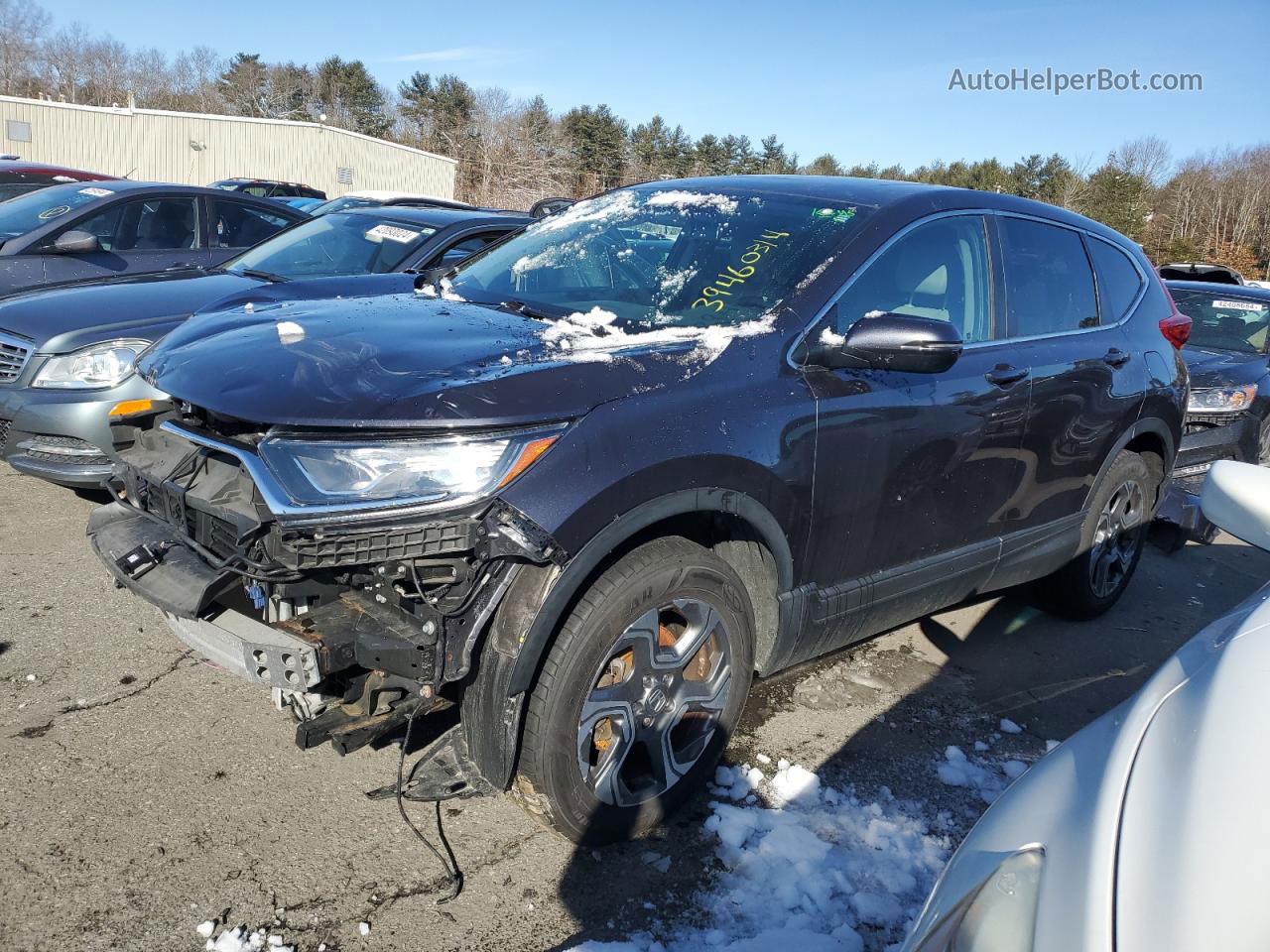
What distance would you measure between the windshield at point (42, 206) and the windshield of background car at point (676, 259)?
182 inches

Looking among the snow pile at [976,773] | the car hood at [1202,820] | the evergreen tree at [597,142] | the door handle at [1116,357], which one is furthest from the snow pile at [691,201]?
the evergreen tree at [597,142]

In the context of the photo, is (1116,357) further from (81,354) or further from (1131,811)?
(81,354)

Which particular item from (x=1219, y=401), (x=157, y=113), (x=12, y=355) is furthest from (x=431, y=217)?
(x=157, y=113)

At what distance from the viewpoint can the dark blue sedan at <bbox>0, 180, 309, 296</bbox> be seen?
639cm

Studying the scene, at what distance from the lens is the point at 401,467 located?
224 cm

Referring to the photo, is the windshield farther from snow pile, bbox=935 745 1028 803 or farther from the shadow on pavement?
snow pile, bbox=935 745 1028 803

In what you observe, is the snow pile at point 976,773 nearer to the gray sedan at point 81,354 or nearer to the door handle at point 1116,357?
the door handle at point 1116,357

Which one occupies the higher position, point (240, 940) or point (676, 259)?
point (676, 259)

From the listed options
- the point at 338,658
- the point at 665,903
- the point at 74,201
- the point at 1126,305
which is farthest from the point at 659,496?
the point at 74,201

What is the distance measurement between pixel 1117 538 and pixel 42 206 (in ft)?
24.7

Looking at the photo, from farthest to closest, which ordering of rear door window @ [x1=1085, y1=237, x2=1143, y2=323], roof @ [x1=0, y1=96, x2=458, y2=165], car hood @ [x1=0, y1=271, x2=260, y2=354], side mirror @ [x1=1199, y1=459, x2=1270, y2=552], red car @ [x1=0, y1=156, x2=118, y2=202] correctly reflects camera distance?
roof @ [x1=0, y1=96, x2=458, y2=165], red car @ [x1=0, y1=156, x2=118, y2=202], car hood @ [x1=0, y1=271, x2=260, y2=354], rear door window @ [x1=1085, y1=237, x2=1143, y2=323], side mirror @ [x1=1199, y1=459, x2=1270, y2=552]

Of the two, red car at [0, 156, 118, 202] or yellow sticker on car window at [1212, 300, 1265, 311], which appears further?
red car at [0, 156, 118, 202]

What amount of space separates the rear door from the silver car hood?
202cm

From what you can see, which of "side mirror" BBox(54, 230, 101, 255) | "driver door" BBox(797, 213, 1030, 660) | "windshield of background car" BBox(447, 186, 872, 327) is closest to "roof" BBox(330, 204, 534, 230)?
"side mirror" BBox(54, 230, 101, 255)
